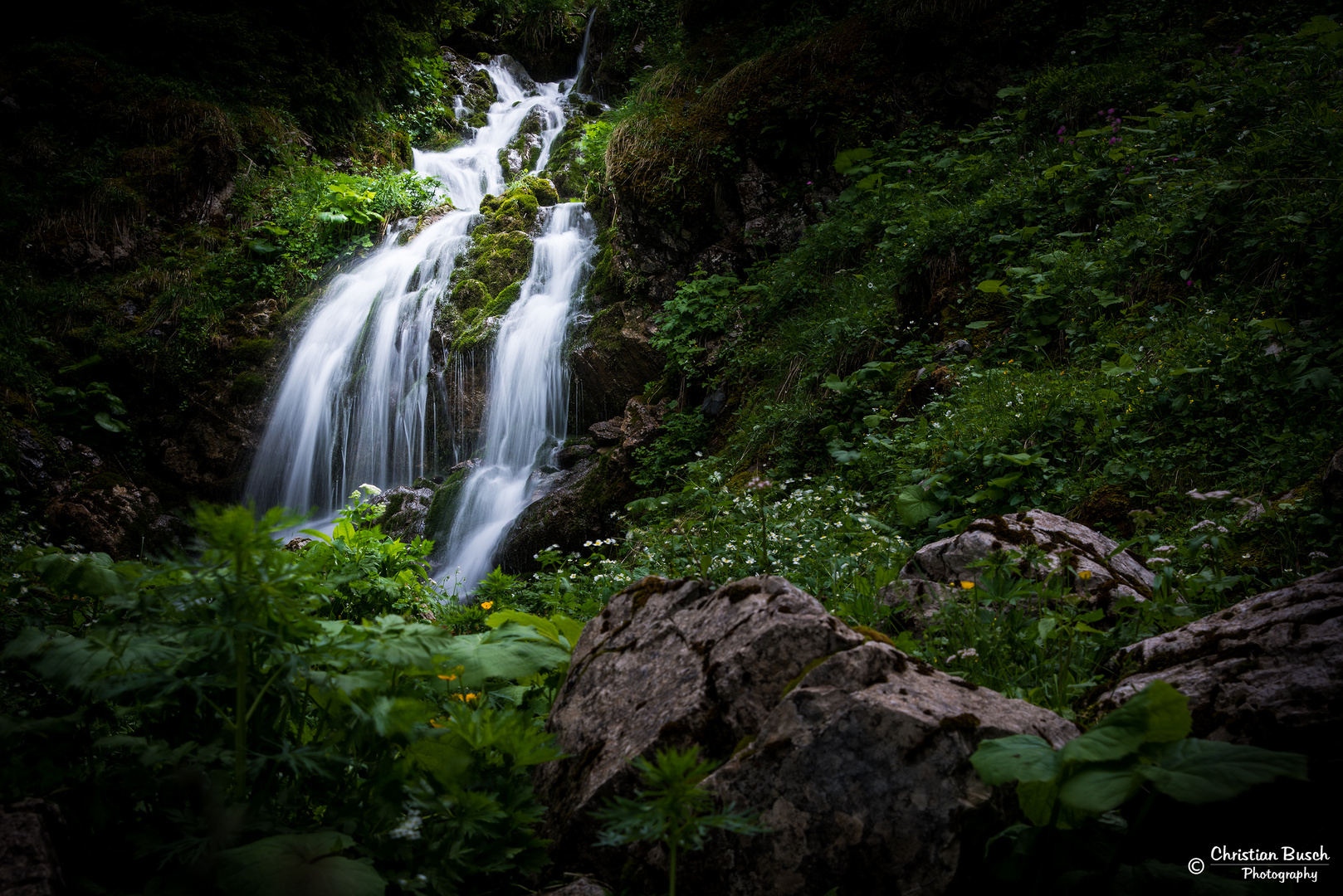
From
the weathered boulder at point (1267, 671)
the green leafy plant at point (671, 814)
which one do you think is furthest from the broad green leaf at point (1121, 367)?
the green leafy plant at point (671, 814)

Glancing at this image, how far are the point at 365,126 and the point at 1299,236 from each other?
14979 millimetres

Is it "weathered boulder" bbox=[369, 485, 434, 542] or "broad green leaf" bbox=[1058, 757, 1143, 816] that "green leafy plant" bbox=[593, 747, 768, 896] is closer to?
"broad green leaf" bbox=[1058, 757, 1143, 816]

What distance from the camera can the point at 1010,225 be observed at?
5.71 metres

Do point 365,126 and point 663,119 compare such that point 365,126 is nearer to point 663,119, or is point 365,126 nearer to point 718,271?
point 663,119

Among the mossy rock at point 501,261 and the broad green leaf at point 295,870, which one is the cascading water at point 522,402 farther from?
the broad green leaf at point 295,870

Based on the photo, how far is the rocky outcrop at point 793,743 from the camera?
1.34m

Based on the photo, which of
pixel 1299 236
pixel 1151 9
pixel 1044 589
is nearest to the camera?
pixel 1044 589

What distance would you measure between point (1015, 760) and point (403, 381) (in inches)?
377

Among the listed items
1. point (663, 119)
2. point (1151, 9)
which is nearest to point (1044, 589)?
point (663, 119)

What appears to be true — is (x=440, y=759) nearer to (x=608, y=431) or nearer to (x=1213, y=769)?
(x=1213, y=769)

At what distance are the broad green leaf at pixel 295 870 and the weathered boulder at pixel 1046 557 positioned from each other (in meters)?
2.15

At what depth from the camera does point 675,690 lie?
68.6 inches

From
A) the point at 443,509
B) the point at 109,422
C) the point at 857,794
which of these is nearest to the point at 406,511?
the point at 443,509

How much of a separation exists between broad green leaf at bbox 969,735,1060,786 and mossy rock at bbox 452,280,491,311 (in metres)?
9.42
